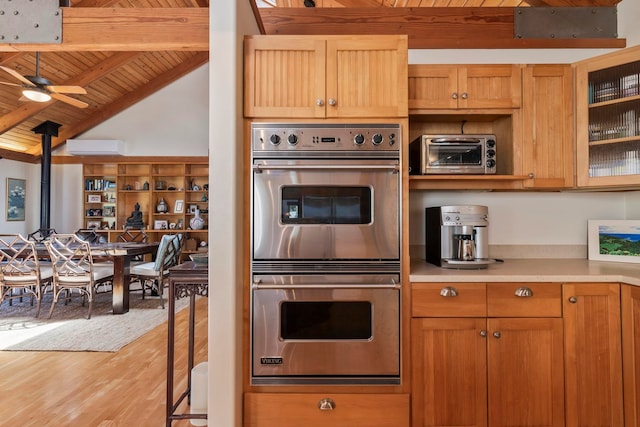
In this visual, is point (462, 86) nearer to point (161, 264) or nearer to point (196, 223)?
point (161, 264)

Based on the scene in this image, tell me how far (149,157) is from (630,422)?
24.7 feet

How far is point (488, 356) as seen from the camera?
1.76 m

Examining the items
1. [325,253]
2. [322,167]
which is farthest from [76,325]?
[322,167]

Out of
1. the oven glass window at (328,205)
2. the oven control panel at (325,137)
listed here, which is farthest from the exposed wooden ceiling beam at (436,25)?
the oven glass window at (328,205)

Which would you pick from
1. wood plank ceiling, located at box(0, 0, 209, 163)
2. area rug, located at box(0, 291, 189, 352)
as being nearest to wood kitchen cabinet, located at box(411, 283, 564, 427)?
area rug, located at box(0, 291, 189, 352)

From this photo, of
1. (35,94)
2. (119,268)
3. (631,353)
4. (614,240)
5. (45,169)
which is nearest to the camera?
(631,353)

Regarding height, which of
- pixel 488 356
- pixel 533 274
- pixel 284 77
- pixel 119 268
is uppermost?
pixel 284 77

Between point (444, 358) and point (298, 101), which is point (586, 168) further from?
point (298, 101)

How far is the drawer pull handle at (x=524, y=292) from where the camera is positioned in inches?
69.4

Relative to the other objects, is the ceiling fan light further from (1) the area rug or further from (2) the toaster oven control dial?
(2) the toaster oven control dial

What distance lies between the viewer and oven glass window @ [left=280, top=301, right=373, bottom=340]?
180 centimetres

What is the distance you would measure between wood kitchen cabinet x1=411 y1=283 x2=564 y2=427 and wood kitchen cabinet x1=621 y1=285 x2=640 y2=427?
325mm

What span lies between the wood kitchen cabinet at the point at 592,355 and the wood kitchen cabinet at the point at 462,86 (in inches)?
47.9

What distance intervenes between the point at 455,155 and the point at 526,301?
954mm
